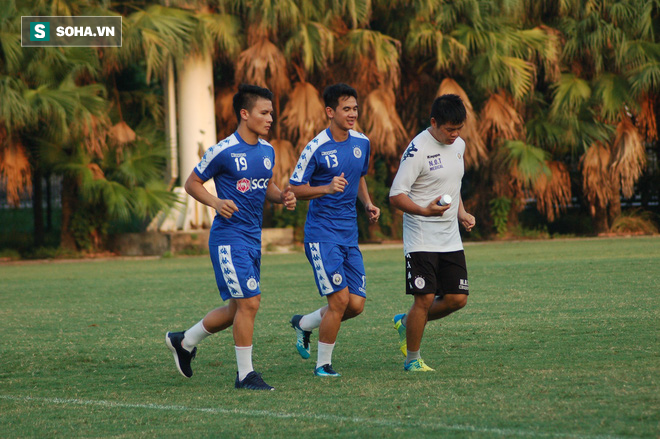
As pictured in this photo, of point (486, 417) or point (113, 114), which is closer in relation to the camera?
point (486, 417)

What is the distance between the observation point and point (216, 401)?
572cm

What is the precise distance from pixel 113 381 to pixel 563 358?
10.6 ft

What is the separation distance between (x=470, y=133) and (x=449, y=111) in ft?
52.4

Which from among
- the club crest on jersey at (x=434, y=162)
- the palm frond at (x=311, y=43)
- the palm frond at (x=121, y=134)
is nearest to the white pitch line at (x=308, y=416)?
the club crest on jersey at (x=434, y=162)

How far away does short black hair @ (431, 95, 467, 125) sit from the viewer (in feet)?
Result: 21.3

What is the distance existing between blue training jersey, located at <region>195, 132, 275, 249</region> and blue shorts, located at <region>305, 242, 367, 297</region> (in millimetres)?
487

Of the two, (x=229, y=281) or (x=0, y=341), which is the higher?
(x=229, y=281)

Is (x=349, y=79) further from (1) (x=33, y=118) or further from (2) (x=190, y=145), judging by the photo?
(1) (x=33, y=118)

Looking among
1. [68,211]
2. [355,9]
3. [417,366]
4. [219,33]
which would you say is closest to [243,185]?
[417,366]

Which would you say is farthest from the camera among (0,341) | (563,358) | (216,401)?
(0,341)

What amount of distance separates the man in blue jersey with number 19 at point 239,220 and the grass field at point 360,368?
0.97 ft

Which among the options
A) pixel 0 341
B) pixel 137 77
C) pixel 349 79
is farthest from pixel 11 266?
pixel 0 341

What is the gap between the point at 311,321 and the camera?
7.30m

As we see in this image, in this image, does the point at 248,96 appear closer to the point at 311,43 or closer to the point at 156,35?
the point at 156,35
